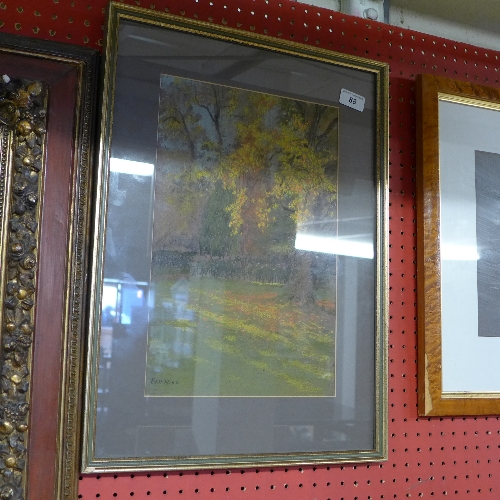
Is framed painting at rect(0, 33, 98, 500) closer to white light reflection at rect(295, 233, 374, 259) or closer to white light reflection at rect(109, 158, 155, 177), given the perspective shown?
white light reflection at rect(109, 158, 155, 177)

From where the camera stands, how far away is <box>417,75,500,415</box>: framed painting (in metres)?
1.90

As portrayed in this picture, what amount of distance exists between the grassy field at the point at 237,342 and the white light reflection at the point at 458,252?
394 mm

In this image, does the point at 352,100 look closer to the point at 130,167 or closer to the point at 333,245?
the point at 333,245

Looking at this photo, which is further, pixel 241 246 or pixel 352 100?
pixel 352 100

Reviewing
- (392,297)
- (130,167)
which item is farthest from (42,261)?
(392,297)

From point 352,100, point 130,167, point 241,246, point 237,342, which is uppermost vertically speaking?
point 352,100

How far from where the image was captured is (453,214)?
1983mm

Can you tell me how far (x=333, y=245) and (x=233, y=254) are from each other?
0.97 ft

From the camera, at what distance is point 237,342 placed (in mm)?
1677

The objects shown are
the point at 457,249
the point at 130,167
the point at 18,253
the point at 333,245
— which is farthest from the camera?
the point at 457,249

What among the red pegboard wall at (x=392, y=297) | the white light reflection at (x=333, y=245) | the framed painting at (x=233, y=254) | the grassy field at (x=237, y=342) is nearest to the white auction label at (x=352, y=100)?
the framed painting at (x=233, y=254)

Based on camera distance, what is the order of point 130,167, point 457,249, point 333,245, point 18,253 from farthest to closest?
point 457,249 < point 333,245 < point 130,167 < point 18,253

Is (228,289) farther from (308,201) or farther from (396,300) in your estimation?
(396,300)

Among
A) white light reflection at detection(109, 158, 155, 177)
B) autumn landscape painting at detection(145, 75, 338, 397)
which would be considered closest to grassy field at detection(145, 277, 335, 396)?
autumn landscape painting at detection(145, 75, 338, 397)
